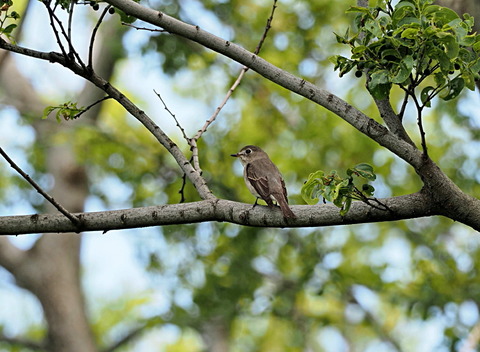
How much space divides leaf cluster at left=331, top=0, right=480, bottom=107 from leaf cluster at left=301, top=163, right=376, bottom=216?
44cm

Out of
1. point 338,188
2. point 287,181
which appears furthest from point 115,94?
point 287,181

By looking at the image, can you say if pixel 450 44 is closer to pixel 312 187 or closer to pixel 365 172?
pixel 365 172

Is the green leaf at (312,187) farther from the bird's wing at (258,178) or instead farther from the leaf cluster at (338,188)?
the bird's wing at (258,178)

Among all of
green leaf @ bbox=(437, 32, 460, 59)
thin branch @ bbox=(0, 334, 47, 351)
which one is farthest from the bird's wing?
thin branch @ bbox=(0, 334, 47, 351)

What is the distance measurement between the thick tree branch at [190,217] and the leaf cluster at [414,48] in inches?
28.1

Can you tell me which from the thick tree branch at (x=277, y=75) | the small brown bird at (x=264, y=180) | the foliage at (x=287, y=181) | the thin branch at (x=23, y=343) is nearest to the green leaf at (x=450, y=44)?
the thick tree branch at (x=277, y=75)

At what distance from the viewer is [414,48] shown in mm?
3387

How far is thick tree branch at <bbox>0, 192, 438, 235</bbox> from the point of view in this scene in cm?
389

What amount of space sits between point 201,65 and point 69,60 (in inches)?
393

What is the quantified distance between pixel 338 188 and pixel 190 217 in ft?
3.36

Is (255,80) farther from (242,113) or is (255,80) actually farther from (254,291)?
(254,291)

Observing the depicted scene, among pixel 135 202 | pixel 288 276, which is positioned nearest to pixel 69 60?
pixel 135 202

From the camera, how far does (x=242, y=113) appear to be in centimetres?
1480

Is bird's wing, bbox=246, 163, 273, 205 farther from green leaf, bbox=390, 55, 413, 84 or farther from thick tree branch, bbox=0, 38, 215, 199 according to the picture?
green leaf, bbox=390, 55, 413, 84
